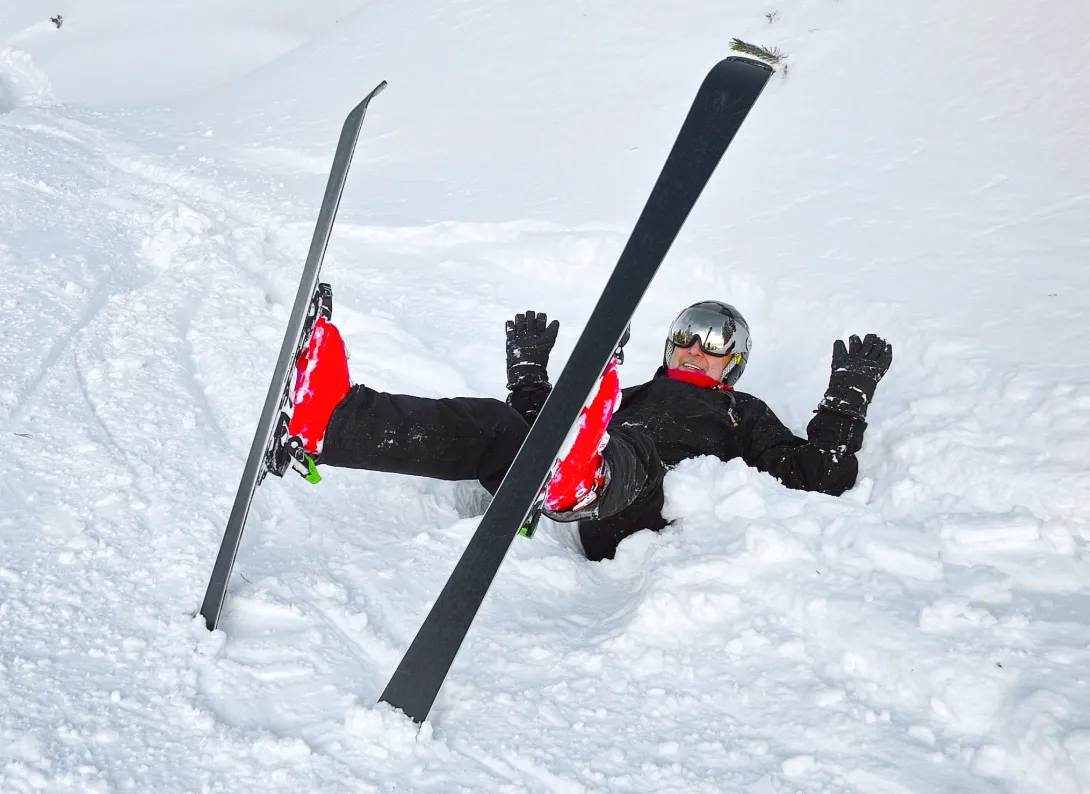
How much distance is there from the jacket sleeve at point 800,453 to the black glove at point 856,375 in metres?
0.05

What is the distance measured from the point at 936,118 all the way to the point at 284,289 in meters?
3.72

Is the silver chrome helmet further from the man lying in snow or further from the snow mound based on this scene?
the snow mound

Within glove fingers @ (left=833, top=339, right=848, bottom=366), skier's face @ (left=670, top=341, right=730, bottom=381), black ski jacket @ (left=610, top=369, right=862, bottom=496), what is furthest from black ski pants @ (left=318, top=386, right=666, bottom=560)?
glove fingers @ (left=833, top=339, right=848, bottom=366)

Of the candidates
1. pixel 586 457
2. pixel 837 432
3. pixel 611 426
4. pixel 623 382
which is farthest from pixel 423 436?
pixel 623 382

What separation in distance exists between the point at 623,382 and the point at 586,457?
191 cm

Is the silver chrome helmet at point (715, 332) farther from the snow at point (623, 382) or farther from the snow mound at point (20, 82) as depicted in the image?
the snow mound at point (20, 82)

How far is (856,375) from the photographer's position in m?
3.33

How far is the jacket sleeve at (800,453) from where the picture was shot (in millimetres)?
3189

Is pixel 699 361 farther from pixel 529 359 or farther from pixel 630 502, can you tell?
pixel 630 502

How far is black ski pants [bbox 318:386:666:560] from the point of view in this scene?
2.42 meters

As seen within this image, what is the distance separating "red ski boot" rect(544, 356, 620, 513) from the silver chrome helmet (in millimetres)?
1199

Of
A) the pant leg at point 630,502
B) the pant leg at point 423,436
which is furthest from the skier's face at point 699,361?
the pant leg at point 423,436

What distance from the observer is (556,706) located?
7.06 feet

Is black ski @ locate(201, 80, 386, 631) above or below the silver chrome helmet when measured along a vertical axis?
below
